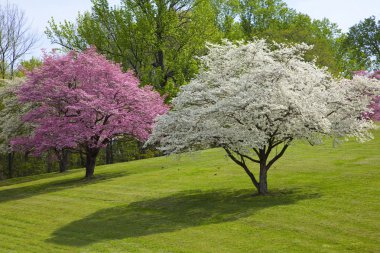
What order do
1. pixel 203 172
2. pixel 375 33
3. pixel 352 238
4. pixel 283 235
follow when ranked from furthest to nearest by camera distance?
pixel 375 33 < pixel 203 172 < pixel 283 235 < pixel 352 238

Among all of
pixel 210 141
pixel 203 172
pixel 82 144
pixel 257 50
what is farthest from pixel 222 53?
pixel 82 144

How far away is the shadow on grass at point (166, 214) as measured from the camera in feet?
56.2

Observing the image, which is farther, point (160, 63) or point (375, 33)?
point (375, 33)

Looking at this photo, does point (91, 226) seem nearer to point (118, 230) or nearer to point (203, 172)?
point (118, 230)

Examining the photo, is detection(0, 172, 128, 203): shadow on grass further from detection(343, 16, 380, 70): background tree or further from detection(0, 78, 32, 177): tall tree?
detection(343, 16, 380, 70): background tree

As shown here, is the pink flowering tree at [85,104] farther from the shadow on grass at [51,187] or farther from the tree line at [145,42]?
the tree line at [145,42]

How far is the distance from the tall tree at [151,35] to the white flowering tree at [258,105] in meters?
24.3

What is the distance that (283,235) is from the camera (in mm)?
14703

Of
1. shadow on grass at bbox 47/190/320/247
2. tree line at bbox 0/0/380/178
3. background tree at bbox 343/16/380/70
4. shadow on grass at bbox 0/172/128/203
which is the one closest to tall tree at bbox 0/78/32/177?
tree line at bbox 0/0/380/178

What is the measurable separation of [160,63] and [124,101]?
688 inches

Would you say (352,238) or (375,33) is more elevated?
(375,33)

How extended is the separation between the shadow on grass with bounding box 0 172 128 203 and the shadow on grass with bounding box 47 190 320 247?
10028 mm

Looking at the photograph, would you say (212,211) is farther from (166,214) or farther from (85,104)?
(85,104)

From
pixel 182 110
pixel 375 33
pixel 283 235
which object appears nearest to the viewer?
pixel 283 235
